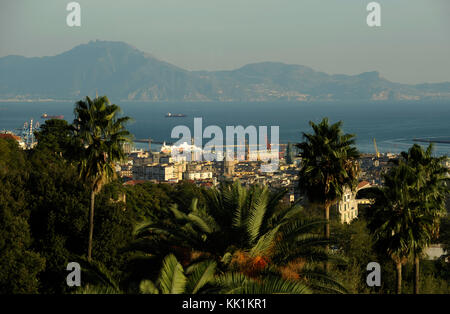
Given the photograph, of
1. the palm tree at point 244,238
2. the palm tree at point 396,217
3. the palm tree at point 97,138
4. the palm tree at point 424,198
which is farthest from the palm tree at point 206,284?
the palm tree at point 97,138

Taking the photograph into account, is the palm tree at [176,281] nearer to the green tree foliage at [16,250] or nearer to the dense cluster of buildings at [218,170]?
the green tree foliage at [16,250]

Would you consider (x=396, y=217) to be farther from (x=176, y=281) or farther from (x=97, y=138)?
(x=97, y=138)

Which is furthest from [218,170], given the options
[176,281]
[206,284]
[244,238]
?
[176,281]

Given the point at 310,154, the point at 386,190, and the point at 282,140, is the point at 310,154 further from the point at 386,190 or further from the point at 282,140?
the point at 282,140

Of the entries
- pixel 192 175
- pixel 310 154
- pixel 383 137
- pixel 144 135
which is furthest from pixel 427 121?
pixel 310 154

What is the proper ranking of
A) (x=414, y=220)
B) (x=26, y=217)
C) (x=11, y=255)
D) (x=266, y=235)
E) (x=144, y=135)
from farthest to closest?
(x=144, y=135) < (x=26, y=217) < (x=11, y=255) < (x=414, y=220) < (x=266, y=235)
